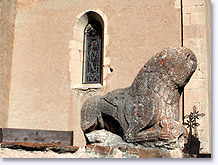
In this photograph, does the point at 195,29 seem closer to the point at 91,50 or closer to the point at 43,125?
the point at 91,50

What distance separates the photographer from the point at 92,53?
891cm

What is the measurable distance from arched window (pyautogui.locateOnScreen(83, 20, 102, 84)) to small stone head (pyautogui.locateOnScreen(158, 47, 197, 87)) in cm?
442

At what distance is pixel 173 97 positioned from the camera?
170 inches

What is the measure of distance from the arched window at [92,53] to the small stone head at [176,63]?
14.5 ft

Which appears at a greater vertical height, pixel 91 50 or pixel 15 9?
pixel 15 9

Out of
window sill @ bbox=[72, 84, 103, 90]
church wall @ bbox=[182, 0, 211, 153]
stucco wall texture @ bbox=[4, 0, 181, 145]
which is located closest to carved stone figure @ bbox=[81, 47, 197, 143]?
church wall @ bbox=[182, 0, 211, 153]

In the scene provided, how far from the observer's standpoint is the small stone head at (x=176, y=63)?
14.0 ft

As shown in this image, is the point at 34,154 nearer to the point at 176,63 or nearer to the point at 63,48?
the point at 176,63

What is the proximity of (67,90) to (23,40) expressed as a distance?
1.80 meters

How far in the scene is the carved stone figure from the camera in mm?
4148

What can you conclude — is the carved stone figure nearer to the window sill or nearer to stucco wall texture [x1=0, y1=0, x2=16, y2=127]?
the window sill

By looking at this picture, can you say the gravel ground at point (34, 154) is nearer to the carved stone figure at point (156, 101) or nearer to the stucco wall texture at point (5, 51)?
the carved stone figure at point (156, 101)

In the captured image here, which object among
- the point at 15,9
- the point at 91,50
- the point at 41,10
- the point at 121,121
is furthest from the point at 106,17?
the point at 121,121

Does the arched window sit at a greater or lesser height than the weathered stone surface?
greater
